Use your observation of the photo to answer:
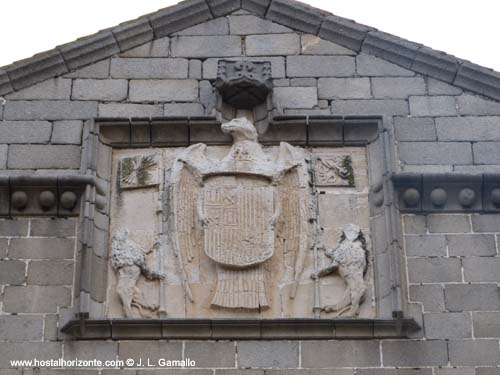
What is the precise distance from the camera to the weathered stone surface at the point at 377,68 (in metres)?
11.7

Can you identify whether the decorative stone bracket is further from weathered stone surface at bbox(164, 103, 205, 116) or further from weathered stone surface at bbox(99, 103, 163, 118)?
weathered stone surface at bbox(164, 103, 205, 116)

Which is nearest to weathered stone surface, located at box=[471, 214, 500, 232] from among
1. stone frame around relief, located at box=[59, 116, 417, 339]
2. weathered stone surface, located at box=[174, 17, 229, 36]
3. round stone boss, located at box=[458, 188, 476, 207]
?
round stone boss, located at box=[458, 188, 476, 207]

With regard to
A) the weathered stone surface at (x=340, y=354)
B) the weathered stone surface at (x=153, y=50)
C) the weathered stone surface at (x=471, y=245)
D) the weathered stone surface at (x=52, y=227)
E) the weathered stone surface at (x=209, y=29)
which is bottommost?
the weathered stone surface at (x=340, y=354)

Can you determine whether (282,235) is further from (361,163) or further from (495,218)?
(495,218)

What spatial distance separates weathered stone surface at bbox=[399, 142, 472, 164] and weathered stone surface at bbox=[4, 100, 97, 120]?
2997mm

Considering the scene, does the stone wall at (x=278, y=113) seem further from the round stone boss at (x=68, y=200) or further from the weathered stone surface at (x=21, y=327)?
the round stone boss at (x=68, y=200)

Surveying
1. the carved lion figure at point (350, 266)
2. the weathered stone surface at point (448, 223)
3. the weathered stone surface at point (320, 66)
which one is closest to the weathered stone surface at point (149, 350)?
the carved lion figure at point (350, 266)

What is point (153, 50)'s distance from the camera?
11.9m

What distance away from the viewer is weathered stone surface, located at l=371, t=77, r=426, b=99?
11.6 meters

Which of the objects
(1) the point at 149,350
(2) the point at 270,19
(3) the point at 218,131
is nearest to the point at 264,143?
(3) the point at 218,131

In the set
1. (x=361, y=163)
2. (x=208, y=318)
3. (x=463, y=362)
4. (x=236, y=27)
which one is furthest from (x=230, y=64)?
(x=463, y=362)

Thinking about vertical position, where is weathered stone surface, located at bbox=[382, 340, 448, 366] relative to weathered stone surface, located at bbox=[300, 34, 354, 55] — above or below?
below

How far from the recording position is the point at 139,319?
10.0 meters

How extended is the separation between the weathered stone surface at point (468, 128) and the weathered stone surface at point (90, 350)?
3.70m
